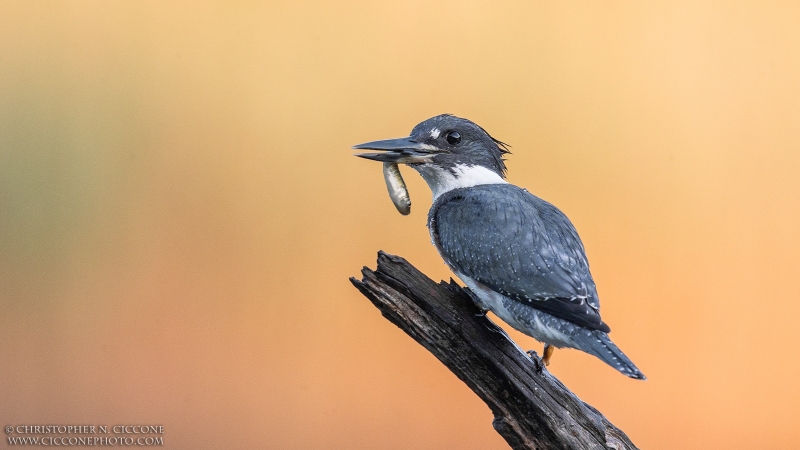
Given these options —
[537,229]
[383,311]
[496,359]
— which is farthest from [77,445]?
[537,229]

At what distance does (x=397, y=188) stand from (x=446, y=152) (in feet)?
0.89

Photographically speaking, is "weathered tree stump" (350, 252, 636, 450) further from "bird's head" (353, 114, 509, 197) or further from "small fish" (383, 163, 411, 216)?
"bird's head" (353, 114, 509, 197)

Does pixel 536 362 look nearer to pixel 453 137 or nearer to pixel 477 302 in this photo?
pixel 477 302

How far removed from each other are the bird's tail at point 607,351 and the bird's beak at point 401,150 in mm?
969

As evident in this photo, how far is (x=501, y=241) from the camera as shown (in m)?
2.47

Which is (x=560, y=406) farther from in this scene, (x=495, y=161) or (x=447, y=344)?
(x=495, y=161)

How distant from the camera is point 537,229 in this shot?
2.51m

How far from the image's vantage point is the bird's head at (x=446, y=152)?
2.83 metres

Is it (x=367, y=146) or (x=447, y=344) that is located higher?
(x=367, y=146)

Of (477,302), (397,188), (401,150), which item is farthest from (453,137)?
(477,302)

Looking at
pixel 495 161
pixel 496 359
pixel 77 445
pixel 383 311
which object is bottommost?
pixel 77 445

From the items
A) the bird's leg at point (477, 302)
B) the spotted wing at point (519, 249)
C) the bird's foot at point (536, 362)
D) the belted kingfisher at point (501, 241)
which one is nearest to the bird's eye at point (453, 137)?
the belted kingfisher at point (501, 241)

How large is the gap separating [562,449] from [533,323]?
410 millimetres

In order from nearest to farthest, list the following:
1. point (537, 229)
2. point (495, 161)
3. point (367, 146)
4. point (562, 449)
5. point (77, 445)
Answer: point (562, 449) → point (537, 229) → point (367, 146) → point (495, 161) → point (77, 445)
